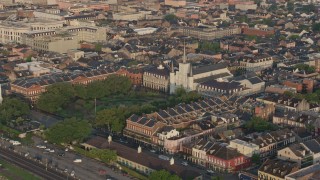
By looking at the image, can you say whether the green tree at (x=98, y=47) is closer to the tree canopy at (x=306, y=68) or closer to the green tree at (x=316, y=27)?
the tree canopy at (x=306, y=68)

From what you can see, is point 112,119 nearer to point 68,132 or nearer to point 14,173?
point 68,132

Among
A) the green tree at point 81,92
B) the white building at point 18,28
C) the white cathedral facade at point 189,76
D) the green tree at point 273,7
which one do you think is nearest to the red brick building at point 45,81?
the green tree at point 81,92

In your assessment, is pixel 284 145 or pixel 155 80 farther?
pixel 155 80

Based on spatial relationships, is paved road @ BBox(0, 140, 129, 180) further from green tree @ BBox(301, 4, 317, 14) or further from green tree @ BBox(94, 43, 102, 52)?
green tree @ BBox(301, 4, 317, 14)

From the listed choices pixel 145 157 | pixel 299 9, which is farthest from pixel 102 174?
pixel 299 9

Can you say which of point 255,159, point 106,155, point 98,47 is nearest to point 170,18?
point 98,47

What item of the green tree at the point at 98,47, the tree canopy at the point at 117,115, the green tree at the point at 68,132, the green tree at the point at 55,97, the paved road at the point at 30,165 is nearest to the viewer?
the paved road at the point at 30,165

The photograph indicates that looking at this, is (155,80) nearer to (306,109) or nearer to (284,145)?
(306,109)

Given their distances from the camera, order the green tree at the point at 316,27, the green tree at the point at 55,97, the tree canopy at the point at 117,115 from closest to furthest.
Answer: the tree canopy at the point at 117,115 < the green tree at the point at 55,97 < the green tree at the point at 316,27
